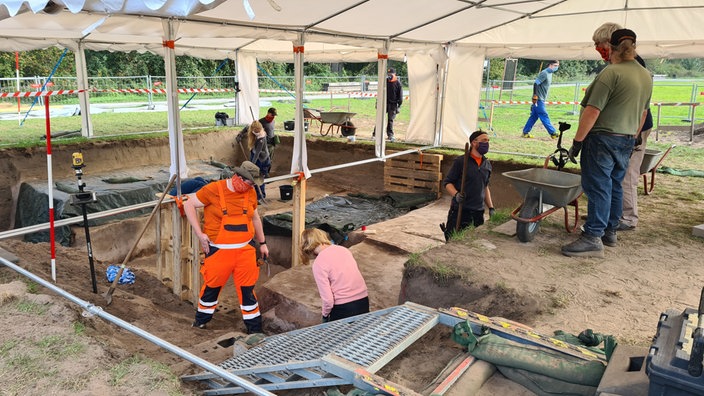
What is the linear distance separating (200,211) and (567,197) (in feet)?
14.7

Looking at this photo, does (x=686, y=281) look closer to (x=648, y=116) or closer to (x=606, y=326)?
(x=606, y=326)

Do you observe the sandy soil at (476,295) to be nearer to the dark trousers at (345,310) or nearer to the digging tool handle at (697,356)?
the dark trousers at (345,310)

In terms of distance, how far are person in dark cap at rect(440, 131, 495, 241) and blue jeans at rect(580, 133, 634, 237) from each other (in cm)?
125

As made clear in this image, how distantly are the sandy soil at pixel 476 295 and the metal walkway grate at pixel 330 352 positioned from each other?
21cm

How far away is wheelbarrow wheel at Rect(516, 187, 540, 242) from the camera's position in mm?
5242

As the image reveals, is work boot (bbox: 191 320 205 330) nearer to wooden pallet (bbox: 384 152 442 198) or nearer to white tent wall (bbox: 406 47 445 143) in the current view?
wooden pallet (bbox: 384 152 442 198)

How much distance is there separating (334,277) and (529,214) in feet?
7.66

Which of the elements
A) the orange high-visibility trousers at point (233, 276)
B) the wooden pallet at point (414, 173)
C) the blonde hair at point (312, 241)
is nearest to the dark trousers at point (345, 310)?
the blonde hair at point (312, 241)

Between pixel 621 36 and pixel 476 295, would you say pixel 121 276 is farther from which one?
pixel 621 36

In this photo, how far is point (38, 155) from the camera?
10312mm

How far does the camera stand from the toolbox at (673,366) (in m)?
1.95

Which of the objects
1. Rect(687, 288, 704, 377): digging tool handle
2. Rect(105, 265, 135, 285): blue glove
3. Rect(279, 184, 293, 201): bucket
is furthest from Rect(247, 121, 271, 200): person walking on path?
Rect(687, 288, 704, 377): digging tool handle

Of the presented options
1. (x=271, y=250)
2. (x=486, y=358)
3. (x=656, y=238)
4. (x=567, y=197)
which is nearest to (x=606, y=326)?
(x=486, y=358)

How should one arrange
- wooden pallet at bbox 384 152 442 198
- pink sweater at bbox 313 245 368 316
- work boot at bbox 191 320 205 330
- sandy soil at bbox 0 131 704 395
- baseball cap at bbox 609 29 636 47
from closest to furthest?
sandy soil at bbox 0 131 704 395 → pink sweater at bbox 313 245 368 316 → baseball cap at bbox 609 29 636 47 → work boot at bbox 191 320 205 330 → wooden pallet at bbox 384 152 442 198
